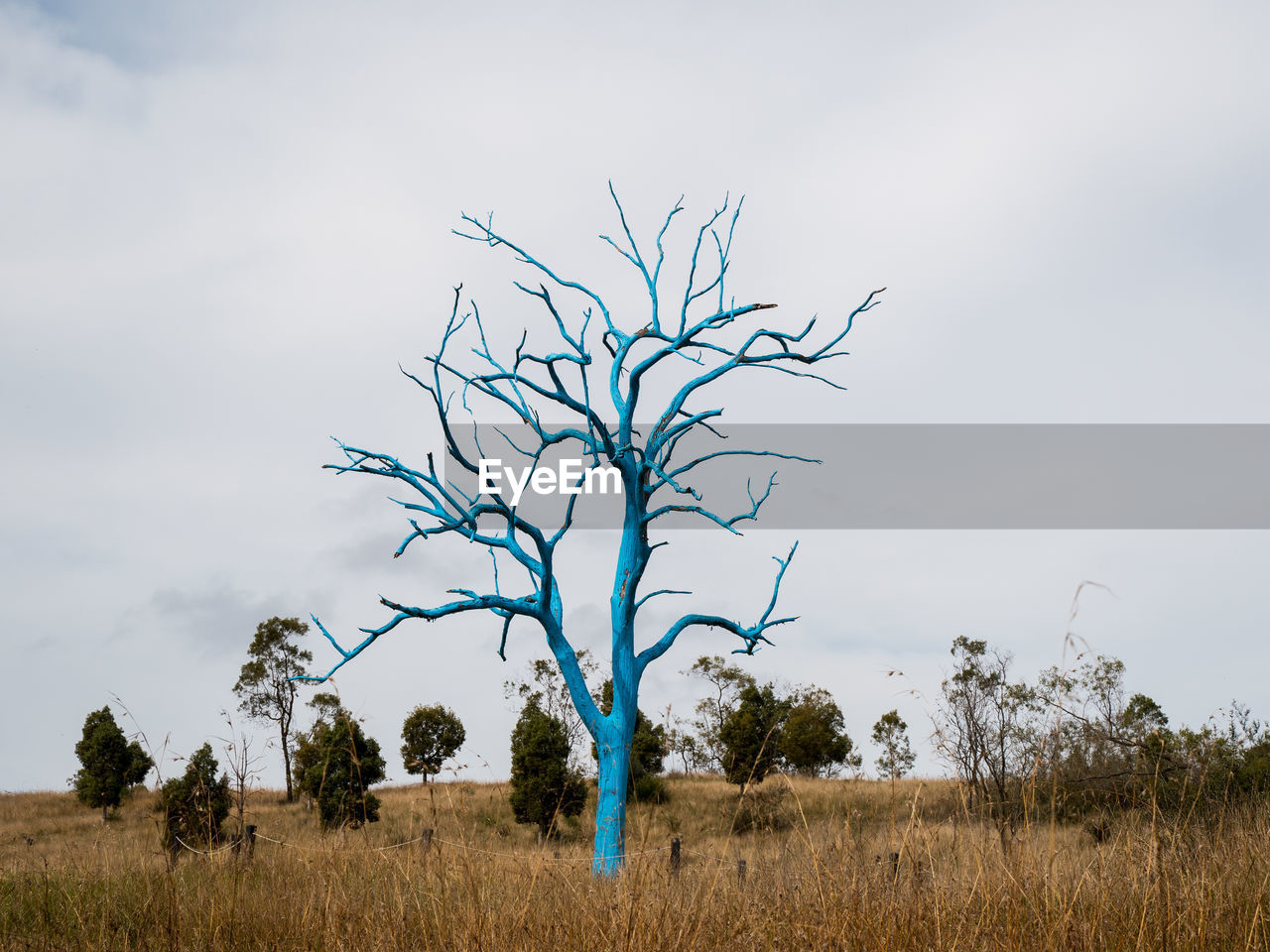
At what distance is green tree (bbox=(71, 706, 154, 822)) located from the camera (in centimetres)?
2602

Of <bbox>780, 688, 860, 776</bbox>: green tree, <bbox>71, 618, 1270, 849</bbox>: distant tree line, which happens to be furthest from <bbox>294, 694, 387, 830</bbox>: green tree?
<bbox>780, 688, 860, 776</bbox>: green tree

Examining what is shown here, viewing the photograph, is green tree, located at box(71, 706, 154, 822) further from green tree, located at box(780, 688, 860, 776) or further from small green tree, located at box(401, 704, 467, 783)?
green tree, located at box(780, 688, 860, 776)

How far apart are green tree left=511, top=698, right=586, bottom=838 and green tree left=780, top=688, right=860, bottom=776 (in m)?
10.1

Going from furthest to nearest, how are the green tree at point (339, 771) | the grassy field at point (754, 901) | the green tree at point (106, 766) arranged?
the green tree at point (106, 766) < the green tree at point (339, 771) < the grassy field at point (754, 901)

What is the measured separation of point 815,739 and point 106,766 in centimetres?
2116

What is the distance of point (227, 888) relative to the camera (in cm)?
687

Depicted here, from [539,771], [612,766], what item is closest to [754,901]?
[612,766]

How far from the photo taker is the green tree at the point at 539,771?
19203 mm

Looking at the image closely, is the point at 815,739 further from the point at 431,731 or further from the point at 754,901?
the point at 754,901

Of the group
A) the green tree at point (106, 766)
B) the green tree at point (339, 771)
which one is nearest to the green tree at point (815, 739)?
the green tree at point (339, 771)

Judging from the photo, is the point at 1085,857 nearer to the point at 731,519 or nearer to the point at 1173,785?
the point at 1173,785

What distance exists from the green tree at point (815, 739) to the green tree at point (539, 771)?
1007 cm

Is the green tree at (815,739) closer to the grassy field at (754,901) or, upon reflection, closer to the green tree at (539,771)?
the green tree at (539,771)

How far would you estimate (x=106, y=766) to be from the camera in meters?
26.1
